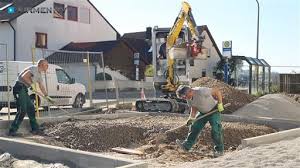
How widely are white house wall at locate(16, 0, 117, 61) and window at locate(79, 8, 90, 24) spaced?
1.06ft

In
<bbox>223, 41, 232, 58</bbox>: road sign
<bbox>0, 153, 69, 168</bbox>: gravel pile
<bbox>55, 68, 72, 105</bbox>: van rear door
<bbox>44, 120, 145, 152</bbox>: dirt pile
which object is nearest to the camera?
<bbox>0, 153, 69, 168</bbox>: gravel pile

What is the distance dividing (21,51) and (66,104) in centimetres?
2436

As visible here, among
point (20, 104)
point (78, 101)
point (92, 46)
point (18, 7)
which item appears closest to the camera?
point (20, 104)

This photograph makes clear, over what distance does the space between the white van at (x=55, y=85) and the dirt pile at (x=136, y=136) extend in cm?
456

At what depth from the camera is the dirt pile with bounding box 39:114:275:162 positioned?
11.4m

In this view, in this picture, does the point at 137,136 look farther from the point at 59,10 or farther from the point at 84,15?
the point at 84,15

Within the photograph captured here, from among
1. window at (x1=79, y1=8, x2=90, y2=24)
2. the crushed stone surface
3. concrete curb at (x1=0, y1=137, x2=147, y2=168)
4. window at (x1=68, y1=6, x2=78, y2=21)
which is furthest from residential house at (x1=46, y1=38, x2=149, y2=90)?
concrete curb at (x1=0, y1=137, x2=147, y2=168)

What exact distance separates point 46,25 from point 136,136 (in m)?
33.4

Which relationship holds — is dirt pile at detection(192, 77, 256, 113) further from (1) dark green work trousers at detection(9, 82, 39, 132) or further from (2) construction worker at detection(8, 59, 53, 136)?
(1) dark green work trousers at detection(9, 82, 39, 132)

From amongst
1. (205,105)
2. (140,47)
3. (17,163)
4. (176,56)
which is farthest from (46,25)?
(17,163)

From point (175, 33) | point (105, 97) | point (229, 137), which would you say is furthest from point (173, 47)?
point (229, 137)

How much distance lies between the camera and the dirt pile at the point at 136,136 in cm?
1137

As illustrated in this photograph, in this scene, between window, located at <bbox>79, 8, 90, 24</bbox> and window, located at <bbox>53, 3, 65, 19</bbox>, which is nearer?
window, located at <bbox>53, 3, 65, 19</bbox>

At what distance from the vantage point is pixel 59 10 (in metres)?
46.0
